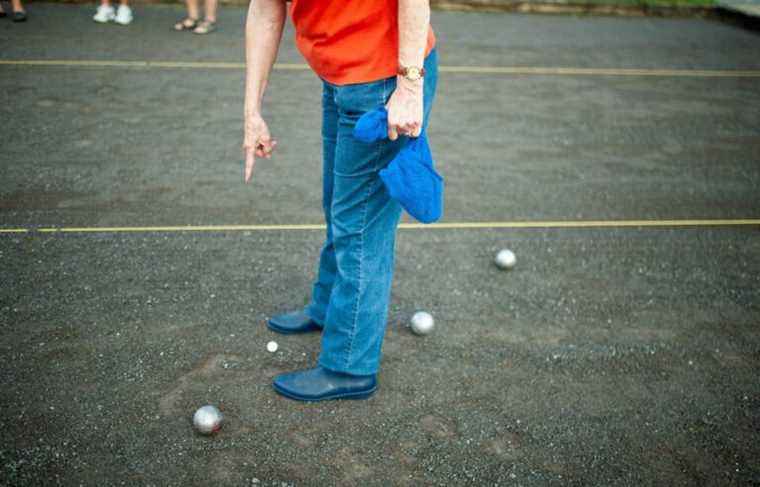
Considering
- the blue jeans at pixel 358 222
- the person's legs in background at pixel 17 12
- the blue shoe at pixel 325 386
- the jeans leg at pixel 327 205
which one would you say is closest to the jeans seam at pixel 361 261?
the blue jeans at pixel 358 222

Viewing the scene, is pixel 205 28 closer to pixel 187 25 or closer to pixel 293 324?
pixel 187 25

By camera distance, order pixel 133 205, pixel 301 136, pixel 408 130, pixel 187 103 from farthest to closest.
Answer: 1. pixel 187 103
2. pixel 301 136
3. pixel 133 205
4. pixel 408 130

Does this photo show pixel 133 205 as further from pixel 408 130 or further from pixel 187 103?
pixel 408 130

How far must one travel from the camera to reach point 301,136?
18.0 feet

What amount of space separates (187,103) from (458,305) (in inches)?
150

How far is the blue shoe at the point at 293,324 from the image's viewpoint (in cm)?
316

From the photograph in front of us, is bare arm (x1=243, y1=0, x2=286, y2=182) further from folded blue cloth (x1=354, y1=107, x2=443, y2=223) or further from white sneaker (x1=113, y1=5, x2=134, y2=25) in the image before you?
white sneaker (x1=113, y1=5, x2=134, y2=25)

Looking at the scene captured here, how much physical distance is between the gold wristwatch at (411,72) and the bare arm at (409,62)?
0.03 feet

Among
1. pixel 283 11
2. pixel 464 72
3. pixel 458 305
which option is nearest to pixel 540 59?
pixel 464 72

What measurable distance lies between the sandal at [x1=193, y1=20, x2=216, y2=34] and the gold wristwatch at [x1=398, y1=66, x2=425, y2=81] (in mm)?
7012

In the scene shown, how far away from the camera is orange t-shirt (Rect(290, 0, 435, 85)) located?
2053mm

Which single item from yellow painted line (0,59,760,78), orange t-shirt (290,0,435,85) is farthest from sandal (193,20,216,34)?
orange t-shirt (290,0,435,85)

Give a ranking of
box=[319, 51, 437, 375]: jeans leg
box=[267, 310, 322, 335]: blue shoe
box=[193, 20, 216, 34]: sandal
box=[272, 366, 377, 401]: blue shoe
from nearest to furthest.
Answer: box=[319, 51, 437, 375]: jeans leg, box=[272, 366, 377, 401]: blue shoe, box=[267, 310, 322, 335]: blue shoe, box=[193, 20, 216, 34]: sandal

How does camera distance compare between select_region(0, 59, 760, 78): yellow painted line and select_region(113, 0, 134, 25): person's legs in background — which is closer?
select_region(0, 59, 760, 78): yellow painted line
